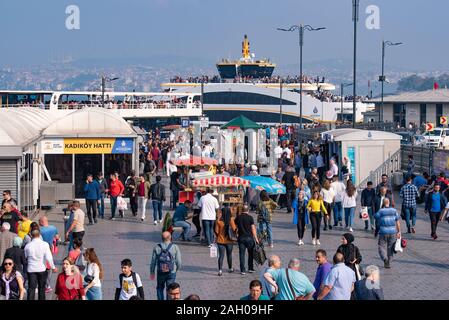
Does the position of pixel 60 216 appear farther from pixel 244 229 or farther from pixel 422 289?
pixel 422 289

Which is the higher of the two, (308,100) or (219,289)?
(308,100)

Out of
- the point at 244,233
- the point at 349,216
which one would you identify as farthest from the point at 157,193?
the point at 244,233

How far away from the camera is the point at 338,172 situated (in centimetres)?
3234

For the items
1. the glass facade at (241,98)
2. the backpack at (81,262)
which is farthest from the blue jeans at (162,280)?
the glass facade at (241,98)

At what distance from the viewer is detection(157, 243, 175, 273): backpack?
14.2 m

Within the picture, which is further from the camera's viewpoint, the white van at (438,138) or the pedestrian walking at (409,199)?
the white van at (438,138)

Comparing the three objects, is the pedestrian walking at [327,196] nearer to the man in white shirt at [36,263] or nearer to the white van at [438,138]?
the man in white shirt at [36,263]

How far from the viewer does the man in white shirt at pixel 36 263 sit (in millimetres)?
14539

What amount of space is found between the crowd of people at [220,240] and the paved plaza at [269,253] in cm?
24

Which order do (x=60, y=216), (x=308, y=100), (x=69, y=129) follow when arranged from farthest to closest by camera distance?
(x=308, y=100)
(x=69, y=129)
(x=60, y=216)

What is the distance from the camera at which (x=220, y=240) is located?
17359 millimetres
